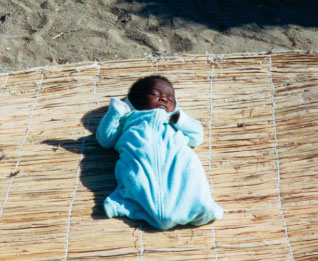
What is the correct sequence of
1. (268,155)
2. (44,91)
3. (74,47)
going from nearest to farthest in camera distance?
(268,155), (44,91), (74,47)

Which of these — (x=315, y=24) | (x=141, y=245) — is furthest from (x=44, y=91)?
(x=315, y=24)

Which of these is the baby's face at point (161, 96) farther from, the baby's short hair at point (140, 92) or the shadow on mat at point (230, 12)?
the shadow on mat at point (230, 12)

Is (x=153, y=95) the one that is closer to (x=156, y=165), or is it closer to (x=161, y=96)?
(x=161, y=96)

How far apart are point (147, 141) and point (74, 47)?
1.62 m

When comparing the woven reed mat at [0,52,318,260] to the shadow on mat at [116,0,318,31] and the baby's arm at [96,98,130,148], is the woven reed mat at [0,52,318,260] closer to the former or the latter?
the baby's arm at [96,98,130,148]

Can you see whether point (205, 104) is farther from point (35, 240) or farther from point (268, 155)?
point (35, 240)

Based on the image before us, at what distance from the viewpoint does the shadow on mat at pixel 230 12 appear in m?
3.68

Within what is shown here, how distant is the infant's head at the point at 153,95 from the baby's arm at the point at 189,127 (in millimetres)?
116

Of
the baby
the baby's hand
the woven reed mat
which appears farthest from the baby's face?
the woven reed mat

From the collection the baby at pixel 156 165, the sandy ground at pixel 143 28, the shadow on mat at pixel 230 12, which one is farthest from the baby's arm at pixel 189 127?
the shadow on mat at pixel 230 12

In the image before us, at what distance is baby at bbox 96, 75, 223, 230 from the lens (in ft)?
6.48

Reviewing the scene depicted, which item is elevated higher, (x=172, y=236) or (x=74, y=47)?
(x=172, y=236)

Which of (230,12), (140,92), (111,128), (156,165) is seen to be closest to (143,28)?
(230,12)

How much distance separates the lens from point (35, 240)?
2012 millimetres
